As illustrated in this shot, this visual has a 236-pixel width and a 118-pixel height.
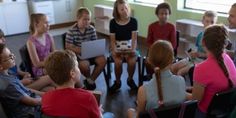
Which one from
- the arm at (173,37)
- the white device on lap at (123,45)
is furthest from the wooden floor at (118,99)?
the arm at (173,37)

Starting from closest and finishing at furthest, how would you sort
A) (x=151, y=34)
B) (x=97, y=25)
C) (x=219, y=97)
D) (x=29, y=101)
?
1. (x=219, y=97)
2. (x=29, y=101)
3. (x=151, y=34)
4. (x=97, y=25)

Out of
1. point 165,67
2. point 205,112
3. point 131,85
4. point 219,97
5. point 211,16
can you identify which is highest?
point 211,16

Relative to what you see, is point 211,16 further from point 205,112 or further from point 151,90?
point 151,90

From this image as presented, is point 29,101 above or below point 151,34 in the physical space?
below

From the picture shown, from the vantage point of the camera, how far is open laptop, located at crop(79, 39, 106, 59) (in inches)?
113

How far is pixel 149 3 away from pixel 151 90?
358cm

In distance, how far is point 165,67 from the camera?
1.52 meters

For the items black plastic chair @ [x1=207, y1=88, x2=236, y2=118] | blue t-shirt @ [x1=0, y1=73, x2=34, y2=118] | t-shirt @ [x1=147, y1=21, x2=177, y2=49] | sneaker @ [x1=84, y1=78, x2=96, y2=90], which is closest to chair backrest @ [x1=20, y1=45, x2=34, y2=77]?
sneaker @ [x1=84, y1=78, x2=96, y2=90]

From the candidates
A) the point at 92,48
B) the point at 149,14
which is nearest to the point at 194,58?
the point at 92,48

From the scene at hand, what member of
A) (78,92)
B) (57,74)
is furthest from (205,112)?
(57,74)

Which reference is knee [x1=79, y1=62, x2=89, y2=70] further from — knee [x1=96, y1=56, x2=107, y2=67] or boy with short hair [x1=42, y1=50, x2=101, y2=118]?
boy with short hair [x1=42, y1=50, x2=101, y2=118]

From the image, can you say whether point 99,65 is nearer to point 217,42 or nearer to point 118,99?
point 118,99

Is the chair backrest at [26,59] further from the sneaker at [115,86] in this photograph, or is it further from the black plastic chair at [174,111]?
the black plastic chair at [174,111]

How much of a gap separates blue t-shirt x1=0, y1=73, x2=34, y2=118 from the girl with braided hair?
3.62 feet
